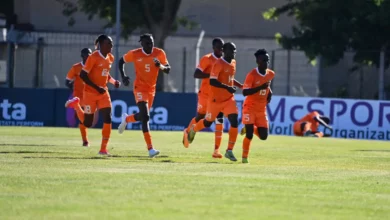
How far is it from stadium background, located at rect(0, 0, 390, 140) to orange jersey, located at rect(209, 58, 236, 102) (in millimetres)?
17285

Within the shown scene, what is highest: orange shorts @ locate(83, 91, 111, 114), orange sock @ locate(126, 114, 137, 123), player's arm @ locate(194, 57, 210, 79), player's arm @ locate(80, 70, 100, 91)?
player's arm @ locate(194, 57, 210, 79)

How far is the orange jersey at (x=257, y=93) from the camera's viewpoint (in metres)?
18.5

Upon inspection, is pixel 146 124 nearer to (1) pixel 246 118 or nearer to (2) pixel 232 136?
(2) pixel 232 136

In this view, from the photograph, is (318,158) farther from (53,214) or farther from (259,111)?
(53,214)

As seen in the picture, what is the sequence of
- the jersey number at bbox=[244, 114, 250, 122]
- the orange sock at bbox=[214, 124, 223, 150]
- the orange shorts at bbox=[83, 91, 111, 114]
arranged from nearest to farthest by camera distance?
the jersey number at bbox=[244, 114, 250, 122], the orange sock at bbox=[214, 124, 223, 150], the orange shorts at bbox=[83, 91, 111, 114]

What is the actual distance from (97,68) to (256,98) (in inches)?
134

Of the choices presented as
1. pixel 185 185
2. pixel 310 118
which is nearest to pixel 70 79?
pixel 185 185

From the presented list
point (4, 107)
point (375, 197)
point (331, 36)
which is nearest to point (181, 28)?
point (331, 36)

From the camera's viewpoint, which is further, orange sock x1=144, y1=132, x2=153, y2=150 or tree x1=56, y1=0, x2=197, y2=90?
tree x1=56, y1=0, x2=197, y2=90

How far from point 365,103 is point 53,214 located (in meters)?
26.8

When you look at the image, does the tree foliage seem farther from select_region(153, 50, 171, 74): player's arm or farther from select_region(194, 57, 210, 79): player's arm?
select_region(153, 50, 171, 74): player's arm

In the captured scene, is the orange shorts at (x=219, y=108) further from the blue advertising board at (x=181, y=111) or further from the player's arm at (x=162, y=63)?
the blue advertising board at (x=181, y=111)

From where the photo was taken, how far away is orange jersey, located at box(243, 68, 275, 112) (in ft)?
60.8

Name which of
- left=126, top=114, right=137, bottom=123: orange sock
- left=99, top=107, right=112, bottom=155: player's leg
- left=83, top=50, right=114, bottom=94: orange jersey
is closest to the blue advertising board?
left=126, top=114, right=137, bottom=123: orange sock
